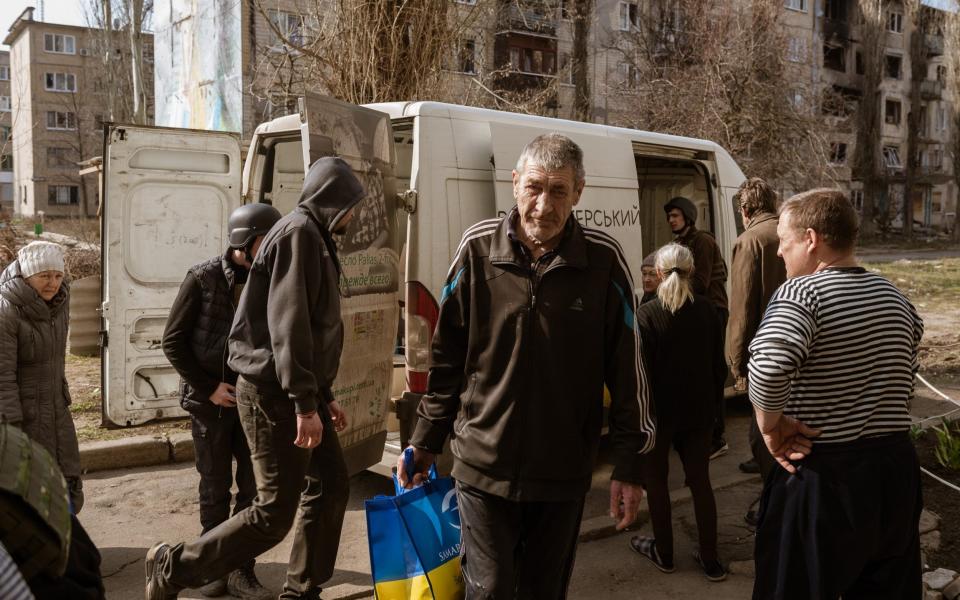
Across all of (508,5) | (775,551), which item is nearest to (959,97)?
(508,5)

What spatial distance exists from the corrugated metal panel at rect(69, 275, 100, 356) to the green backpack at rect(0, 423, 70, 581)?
8.09 metres

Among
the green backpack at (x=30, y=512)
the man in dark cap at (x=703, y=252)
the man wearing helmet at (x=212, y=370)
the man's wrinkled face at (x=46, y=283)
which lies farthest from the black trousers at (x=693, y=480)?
the green backpack at (x=30, y=512)

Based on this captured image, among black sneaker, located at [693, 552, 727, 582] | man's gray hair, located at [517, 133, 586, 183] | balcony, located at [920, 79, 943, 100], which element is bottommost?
black sneaker, located at [693, 552, 727, 582]

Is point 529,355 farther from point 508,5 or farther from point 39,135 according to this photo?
point 39,135

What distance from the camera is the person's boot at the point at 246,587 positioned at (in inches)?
161

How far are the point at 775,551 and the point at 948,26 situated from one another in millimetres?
48712

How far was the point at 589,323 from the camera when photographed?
9.29ft

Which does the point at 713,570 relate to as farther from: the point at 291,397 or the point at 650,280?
the point at 291,397

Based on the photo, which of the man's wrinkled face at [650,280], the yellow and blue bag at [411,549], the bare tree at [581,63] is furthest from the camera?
the bare tree at [581,63]

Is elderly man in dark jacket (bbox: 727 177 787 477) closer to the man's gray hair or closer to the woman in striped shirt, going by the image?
the woman in striped shirt

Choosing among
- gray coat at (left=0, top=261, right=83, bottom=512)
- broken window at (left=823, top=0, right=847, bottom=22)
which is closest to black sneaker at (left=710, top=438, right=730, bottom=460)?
gray coat at (left=0, top=261, right=83, bottom=512)

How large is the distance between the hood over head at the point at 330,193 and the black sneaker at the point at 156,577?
5.39ft

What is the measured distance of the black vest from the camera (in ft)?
13.5

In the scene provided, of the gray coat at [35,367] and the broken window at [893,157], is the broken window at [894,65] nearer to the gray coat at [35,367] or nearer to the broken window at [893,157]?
the broken window at [893,157]
